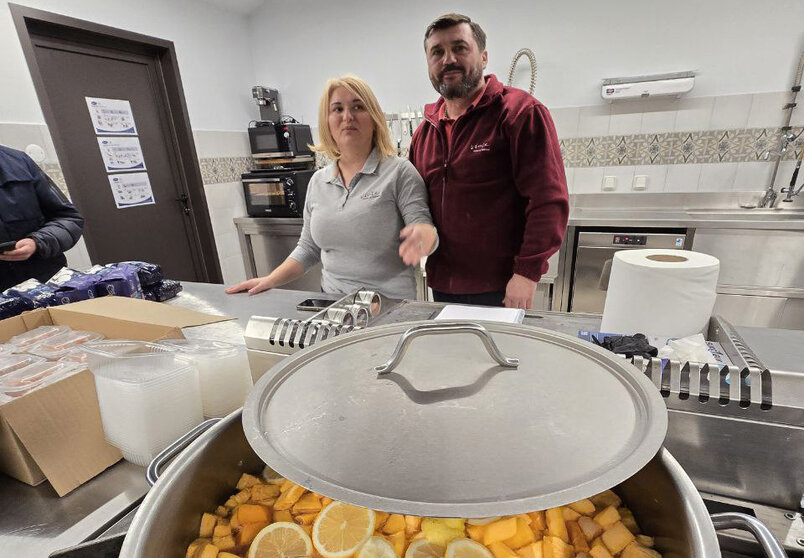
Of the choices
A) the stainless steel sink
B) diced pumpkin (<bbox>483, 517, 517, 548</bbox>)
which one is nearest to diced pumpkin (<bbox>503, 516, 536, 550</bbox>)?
diced pumpkin (<bbox>483, 517, 517, 548</bbox>)

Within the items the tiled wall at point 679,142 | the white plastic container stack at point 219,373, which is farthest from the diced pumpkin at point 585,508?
the tiled wall at point 679,142

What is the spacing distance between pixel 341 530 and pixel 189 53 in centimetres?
354

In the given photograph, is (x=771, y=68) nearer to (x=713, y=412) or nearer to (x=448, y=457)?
(x=713, y=412)

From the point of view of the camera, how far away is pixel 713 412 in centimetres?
58

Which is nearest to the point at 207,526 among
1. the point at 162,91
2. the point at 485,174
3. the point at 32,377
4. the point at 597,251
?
the point at 32,377

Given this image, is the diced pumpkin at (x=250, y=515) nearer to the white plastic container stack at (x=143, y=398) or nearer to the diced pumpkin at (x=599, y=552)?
the white plastic container stack at (x=143, y=398)

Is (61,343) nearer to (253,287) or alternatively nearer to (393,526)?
(253,287)

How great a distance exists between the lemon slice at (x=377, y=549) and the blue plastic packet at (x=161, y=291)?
1279mm

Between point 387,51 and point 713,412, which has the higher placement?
point 387,51

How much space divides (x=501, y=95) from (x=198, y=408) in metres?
1.40

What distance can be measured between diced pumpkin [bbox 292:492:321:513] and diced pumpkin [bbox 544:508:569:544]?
0.95 ft

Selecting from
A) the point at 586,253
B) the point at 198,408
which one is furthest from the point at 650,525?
the point at 586,253

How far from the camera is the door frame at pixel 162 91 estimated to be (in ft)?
7.00

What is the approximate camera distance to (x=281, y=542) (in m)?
0.49
